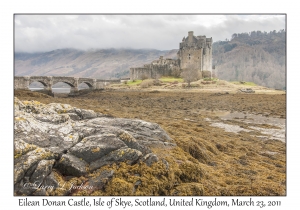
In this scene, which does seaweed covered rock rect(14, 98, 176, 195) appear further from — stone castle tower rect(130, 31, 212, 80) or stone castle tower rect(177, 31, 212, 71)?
stone castle tower rect(177, 31, 212, 71)

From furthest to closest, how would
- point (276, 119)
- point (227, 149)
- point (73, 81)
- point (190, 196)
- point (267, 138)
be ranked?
point (73, 81)
point (276, 119)
point (267, 138)
point (227, 149)
point (190, 196)

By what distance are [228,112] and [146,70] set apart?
49.0 metres

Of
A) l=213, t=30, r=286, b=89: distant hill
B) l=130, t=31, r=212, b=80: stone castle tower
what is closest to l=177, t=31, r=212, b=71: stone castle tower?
l=130, t=31, r=212, b=80: stone castle tower

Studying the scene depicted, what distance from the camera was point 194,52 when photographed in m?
71.6

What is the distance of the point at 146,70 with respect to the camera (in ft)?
232

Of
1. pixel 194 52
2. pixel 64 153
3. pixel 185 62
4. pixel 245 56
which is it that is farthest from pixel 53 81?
pixel 245 56

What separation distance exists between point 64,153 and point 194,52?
6977 centimetres

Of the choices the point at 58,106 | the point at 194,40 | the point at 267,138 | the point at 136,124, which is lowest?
the point at 267,138

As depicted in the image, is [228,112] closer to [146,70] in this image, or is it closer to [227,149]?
[227,149]

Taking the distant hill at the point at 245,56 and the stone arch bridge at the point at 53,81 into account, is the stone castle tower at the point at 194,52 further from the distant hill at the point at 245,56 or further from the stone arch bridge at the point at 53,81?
the distant hill at the point at 245,56

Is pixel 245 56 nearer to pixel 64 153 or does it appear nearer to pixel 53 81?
pixel 53 81

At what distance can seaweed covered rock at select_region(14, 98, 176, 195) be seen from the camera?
4516mm

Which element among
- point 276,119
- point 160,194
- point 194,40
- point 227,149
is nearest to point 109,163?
point 160,194

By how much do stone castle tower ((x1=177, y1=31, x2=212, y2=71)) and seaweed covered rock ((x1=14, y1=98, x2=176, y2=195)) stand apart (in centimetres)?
6710
